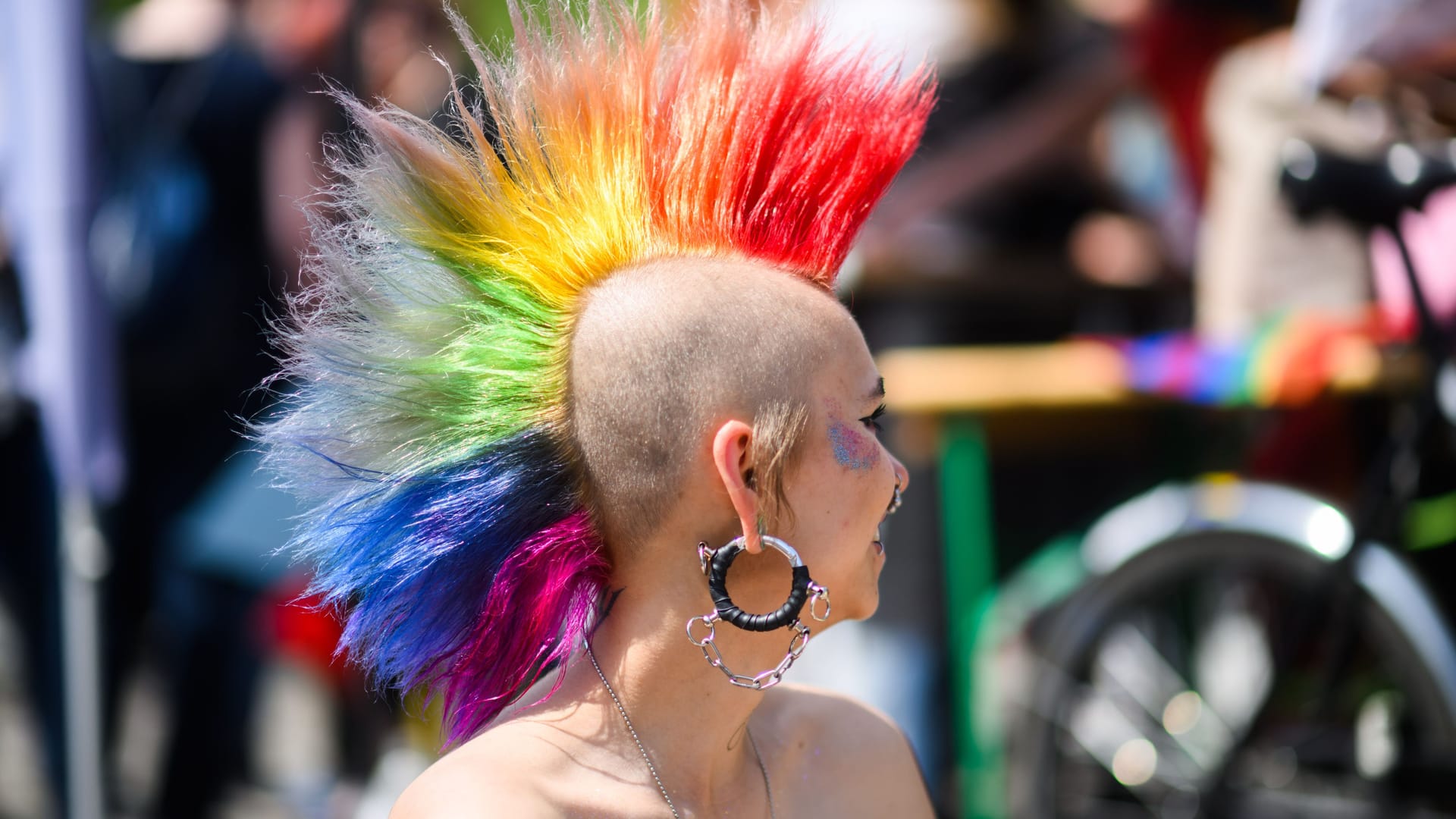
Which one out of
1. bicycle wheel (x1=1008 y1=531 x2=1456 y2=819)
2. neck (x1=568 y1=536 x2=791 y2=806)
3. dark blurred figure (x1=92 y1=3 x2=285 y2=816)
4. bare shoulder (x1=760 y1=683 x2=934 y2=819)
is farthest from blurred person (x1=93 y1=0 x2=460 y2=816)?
neck (x1=568 y1=536 x2=791 y2=806)

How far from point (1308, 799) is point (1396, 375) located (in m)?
0.85

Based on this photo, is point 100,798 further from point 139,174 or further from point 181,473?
point 139,174

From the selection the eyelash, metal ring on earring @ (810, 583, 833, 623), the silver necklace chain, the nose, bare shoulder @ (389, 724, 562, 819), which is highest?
the eyelash

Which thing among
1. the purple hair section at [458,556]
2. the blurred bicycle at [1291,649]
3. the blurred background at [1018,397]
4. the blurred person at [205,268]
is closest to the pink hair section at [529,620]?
the purple hair section at [458,556]

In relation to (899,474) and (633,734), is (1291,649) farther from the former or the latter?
(633,734)

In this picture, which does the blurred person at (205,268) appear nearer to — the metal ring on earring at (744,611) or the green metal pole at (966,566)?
the green metal pole at (966,566)

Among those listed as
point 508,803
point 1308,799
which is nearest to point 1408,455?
point 1308,799

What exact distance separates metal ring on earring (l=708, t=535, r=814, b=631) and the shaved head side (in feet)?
0.12

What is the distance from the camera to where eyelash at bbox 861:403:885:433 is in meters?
1.42

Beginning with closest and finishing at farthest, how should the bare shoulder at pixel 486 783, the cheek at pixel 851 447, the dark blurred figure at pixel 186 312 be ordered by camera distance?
1. the bare shoulder at pixel 486 783
2. the cheek at pixel 851 447
3. the dark blurred figure at pixel 186 312

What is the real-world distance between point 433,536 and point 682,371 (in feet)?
0.98

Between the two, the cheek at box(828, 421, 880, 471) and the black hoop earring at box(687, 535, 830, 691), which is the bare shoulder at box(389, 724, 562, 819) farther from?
the cheek at box(828, 421, 880, 471)

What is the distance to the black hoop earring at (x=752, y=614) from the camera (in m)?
1.32

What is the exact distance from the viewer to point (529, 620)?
4.66 ft
